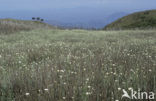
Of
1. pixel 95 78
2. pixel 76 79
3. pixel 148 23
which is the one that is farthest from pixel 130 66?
pixel 148 23

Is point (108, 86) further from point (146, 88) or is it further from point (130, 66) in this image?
point (130, 66)

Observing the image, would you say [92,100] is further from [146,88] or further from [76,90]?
[146,88]

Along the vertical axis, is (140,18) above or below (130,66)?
above

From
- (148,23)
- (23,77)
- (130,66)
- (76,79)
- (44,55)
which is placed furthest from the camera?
(148,23)

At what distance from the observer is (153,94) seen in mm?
3219

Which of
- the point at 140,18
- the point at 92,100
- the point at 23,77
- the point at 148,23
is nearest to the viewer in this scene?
the point at 92,100

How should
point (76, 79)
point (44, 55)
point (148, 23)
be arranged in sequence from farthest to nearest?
point (148, 23) < point (44, 55) < point (76, 79)

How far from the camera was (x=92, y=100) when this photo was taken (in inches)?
122

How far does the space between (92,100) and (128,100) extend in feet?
2.18

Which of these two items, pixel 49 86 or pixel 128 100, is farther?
pixel 49 86

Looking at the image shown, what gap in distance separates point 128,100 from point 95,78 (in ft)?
3.71

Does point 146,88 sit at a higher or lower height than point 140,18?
lower

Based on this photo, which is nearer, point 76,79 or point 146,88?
point 146,88

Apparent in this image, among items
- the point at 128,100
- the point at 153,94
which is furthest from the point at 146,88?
the point at 128,100
